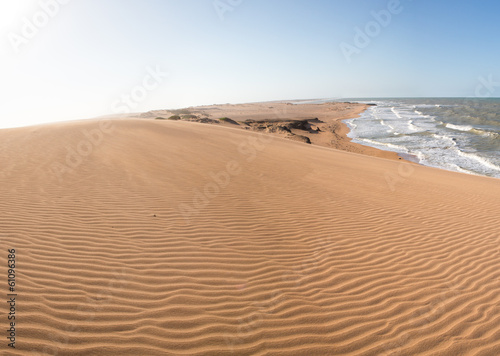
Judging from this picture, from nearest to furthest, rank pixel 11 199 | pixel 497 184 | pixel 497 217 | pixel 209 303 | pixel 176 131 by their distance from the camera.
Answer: pixel 209 303 → pixel 11 199 → pixel 497 217 → pixel 497 184 → pixel 176 131

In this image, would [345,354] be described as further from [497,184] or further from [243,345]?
[497,184]

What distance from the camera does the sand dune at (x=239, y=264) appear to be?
317 cm

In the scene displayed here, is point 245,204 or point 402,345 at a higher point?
point 245,204

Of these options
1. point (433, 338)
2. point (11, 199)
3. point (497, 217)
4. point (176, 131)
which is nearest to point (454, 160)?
point (497, 217)

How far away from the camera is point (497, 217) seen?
305 inches

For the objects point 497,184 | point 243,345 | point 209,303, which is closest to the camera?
point 243,345

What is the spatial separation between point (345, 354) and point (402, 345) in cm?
70

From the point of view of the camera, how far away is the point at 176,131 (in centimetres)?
1731

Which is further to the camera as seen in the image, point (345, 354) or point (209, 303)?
point (209, 303)

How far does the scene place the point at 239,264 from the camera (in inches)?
179

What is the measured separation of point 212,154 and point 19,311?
10.0m

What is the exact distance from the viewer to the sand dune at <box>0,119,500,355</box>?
3.17 meters

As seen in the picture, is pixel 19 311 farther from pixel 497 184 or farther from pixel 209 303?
pixel 497 184

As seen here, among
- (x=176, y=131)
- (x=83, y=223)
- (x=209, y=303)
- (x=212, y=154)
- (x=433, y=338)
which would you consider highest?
(x=176, y=131)
